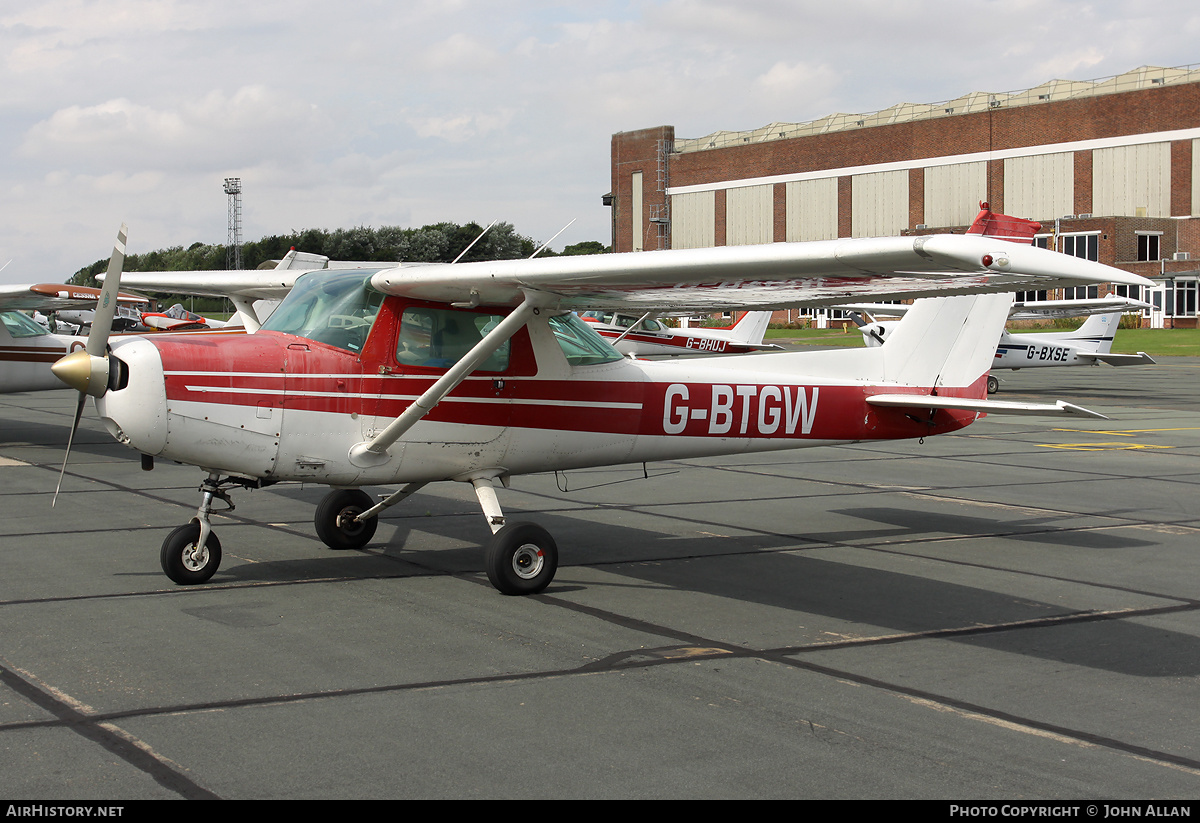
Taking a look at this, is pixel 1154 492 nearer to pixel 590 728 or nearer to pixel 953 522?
pixel 953 522

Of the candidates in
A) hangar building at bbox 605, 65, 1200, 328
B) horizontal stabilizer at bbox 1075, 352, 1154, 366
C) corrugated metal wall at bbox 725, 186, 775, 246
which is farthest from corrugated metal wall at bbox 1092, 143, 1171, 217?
horizontal stabilizer at bbox 1075, 352, 1154, 366

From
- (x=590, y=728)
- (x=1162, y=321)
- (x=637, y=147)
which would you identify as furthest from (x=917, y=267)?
(x=637, y=147)

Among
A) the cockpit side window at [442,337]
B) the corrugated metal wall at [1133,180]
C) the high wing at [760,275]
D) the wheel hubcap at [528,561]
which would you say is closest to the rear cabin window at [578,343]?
the high wing at [760,275]

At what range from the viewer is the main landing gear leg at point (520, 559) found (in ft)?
24.1

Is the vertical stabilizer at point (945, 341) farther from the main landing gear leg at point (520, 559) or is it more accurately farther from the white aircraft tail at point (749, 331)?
the white aircraft tail at point (749, 331)

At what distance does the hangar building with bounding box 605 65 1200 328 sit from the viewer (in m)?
64.2

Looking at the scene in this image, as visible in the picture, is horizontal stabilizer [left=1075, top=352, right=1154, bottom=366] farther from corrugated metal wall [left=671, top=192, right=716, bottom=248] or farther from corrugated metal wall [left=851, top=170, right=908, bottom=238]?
corrugated metal wall [left=671, top=192, right=716, bottom=248]

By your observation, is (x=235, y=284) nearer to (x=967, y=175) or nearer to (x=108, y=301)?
Result: (x=108, y=301)

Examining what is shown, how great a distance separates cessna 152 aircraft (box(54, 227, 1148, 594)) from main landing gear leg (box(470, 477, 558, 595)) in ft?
0.04

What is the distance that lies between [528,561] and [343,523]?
82.0 inches

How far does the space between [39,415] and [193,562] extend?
56.2 feet

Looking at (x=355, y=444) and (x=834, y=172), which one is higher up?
(x=834, y=172)

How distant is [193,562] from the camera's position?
24.7ft

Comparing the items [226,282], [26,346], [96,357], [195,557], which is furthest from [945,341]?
[26,346]
